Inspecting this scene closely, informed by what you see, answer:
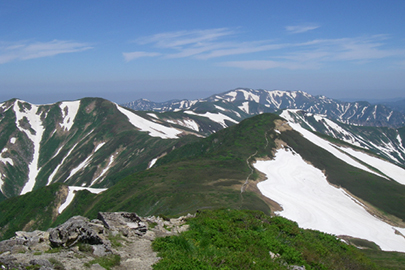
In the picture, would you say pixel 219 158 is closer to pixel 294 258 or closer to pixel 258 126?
pixel 258 126

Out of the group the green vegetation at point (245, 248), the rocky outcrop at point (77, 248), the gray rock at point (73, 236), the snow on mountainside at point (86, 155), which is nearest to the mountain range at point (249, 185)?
the snow on mountainside at point (86, 155)

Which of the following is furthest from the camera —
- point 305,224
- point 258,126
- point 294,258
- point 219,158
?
point 258,126

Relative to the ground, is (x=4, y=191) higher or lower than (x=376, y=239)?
lower

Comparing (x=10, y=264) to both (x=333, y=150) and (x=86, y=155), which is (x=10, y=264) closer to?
(x=333, y=150)

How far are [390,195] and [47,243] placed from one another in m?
83.7

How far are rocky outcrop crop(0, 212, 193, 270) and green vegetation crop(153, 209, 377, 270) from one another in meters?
1.38

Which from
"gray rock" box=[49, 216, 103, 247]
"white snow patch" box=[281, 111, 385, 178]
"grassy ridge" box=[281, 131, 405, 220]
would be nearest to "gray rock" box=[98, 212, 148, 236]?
"gray rock" box=[49, 216, 103, 247]

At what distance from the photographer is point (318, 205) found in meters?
61.0

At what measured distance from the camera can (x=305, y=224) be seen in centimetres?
5084

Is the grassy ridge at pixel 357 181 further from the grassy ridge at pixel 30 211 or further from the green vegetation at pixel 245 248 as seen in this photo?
the grassy ridge at pixel 30 211

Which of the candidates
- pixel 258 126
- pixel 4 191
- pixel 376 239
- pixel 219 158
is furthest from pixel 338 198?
pixel 4 191

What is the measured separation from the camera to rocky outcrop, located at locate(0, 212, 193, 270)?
1252 cm

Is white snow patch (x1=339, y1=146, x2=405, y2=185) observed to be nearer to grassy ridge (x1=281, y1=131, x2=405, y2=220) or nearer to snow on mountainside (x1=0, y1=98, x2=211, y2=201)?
grassy ridge (x1=281, y1=131, x2=405, y2=220)

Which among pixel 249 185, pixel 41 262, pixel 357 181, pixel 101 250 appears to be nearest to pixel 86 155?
pixel 249 185
